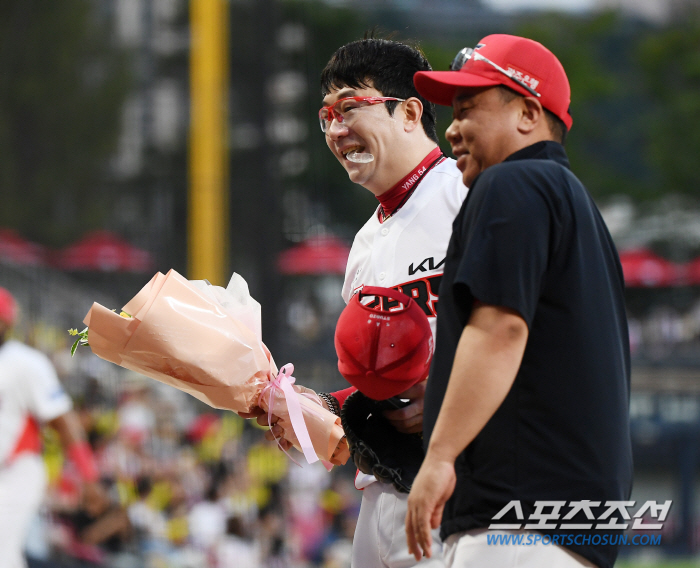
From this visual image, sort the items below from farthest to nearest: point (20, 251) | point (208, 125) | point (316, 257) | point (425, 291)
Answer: point (208, 125) < point (20, 251) < point (316, 257) < point (425, 291)

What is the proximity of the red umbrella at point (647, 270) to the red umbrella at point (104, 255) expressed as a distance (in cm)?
494

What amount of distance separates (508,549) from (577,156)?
8538mm

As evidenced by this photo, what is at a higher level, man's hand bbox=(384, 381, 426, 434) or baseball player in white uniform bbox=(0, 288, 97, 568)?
man's hand bbox=(384, 381, 426, 434)

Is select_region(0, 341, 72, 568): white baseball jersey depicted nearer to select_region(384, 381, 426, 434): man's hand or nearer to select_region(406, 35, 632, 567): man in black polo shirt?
select_region(384, 381, 426, 434): man's hand

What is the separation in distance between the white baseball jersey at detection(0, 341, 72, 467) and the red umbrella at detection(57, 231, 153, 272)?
2186 mm

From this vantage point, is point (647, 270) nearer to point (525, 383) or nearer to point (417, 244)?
point (417, 244)

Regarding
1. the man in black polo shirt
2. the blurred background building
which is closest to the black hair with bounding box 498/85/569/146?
the man in black polo shirt

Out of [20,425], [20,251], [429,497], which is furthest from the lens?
[20,251]

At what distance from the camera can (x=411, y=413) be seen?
87.7 inches

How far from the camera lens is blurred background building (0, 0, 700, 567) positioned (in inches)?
258

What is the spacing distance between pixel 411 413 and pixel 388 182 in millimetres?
716

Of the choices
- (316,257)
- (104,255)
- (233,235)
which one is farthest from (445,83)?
(104,255)

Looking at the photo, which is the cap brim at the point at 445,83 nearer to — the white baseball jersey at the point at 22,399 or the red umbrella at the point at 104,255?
the white baseball jersey at the point at 22,399

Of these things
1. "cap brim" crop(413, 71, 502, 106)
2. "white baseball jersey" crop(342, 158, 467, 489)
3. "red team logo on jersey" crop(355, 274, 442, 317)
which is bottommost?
"red team logo on jersey" crop(355, 274, 442, 317)
